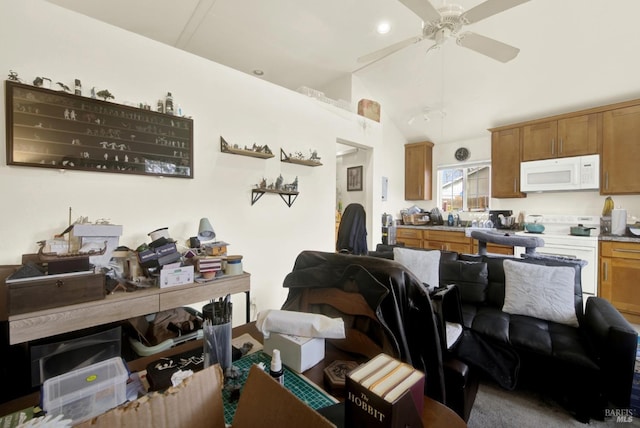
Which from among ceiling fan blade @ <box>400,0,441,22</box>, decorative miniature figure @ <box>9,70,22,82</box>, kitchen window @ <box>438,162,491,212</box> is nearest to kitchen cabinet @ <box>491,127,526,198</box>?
kitchen window @ <box>438,162,491,212</box>

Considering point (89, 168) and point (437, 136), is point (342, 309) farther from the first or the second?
point (437, 136)

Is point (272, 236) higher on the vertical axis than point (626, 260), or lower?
higher

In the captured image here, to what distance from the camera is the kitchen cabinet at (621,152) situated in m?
3.26

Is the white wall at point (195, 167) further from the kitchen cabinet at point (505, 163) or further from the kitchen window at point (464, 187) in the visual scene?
the kitchen window at point (464, 187)

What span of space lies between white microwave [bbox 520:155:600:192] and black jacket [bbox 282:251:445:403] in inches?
158

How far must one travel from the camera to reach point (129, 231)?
194 cm

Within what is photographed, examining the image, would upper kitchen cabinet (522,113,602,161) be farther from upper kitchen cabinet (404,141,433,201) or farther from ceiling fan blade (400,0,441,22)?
ceiling fan blade (400,0,441,22)

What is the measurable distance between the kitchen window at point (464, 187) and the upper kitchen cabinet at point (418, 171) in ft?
0.93

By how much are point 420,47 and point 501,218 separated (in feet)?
9.56

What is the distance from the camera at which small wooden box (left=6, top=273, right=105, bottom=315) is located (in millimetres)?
1225

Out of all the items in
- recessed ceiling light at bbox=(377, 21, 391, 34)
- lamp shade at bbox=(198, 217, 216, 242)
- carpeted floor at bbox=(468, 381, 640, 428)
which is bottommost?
carpeted floor at bbox=(468, 381, 640, 428)

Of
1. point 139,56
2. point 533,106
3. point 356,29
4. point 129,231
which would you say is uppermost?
point 356,29

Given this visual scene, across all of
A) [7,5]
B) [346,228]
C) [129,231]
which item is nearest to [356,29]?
[346,228]

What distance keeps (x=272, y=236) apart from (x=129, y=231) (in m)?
1.24
